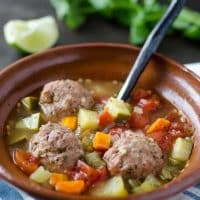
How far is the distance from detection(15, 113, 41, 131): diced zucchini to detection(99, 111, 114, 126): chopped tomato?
0.29 m

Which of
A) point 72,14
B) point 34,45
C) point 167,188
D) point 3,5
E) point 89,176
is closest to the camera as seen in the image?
point 167,188

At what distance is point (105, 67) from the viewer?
3078 millimetres

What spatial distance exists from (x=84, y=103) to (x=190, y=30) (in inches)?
52.7

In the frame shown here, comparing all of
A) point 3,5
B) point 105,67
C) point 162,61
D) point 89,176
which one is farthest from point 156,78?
point 3,5

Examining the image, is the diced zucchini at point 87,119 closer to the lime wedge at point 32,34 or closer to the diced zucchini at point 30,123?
the diced zucchini at point 30,123

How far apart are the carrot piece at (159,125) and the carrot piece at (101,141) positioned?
0.75 feet

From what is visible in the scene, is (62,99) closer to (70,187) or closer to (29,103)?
(29,103)

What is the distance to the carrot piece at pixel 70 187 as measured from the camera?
227 cm

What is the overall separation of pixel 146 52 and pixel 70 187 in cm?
98

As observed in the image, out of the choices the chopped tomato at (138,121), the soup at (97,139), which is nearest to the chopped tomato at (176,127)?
the soup at (97,139)

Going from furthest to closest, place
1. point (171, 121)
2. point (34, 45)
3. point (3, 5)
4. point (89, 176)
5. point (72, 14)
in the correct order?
point (3, 5) → point (72, 14) → point (34, 45) → point (171, 121) → point (89, 176)

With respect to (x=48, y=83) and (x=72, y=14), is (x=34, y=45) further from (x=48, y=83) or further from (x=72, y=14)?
(x=48, y=83)

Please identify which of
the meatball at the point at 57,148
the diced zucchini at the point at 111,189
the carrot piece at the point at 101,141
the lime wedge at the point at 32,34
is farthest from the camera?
the lime wedge at the point at 32,34

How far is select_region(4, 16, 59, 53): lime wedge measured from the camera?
366cm
